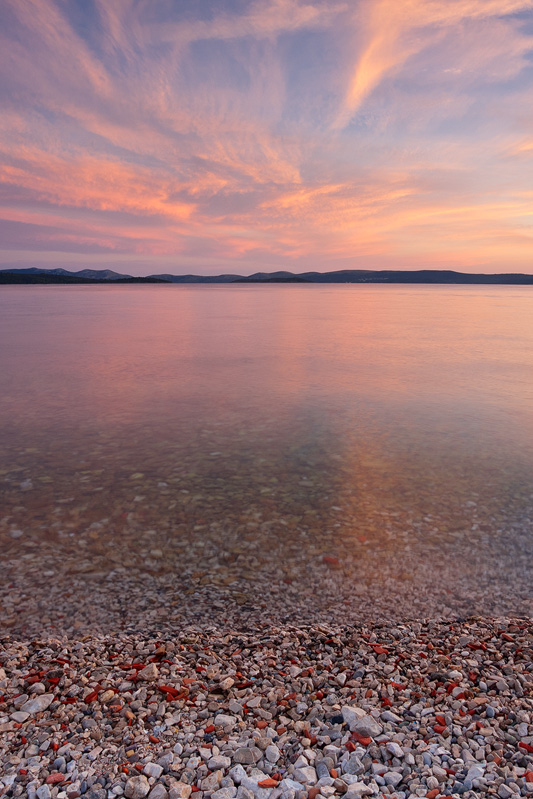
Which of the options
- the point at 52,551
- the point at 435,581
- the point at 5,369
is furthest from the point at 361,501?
the point at 5,369

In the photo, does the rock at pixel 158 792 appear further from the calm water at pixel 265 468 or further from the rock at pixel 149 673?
the calm water at pixel 265 468

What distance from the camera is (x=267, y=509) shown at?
27.5 feet

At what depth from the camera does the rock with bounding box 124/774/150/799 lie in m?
3.42

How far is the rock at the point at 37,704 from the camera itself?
13.8ft

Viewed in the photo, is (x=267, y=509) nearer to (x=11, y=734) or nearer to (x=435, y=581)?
(x=435, y=581)

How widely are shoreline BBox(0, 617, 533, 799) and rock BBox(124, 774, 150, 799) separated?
0.01m

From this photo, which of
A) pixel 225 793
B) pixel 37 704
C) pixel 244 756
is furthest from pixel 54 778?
pixel 244 756

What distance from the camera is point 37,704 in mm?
4262

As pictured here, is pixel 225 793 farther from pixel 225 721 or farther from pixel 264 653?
pixel 264 653

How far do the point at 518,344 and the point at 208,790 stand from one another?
31.3 metres

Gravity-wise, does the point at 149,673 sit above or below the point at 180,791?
below

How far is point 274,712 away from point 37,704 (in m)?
2.01

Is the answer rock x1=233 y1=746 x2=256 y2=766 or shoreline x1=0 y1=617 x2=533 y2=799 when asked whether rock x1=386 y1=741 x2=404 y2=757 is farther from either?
rock x1=233 y1=746 x2=256 y2=766

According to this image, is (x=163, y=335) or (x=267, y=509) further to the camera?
(x=163, y=335)
